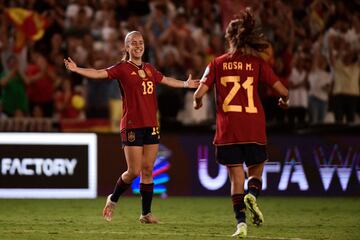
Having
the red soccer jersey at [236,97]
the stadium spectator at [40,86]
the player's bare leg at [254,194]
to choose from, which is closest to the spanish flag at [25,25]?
the stadium spectator at [40,86]

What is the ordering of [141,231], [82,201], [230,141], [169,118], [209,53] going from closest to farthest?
1. [230,141]
2. [141,231]
3. [82,201]
4. [169,118]
5. [209,53]

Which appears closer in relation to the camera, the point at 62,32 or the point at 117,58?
the point at 117,58

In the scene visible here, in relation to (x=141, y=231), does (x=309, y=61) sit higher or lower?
higher

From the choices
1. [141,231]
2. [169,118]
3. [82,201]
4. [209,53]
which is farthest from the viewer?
[209,53]

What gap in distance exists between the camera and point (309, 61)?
60.1 ft

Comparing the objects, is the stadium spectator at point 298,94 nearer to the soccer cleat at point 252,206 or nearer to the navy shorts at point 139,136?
the navy shorts at point 139,136

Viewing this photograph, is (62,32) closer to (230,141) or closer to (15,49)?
(15,49)

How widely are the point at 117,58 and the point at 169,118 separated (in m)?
1.56

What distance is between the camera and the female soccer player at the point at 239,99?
9.52m

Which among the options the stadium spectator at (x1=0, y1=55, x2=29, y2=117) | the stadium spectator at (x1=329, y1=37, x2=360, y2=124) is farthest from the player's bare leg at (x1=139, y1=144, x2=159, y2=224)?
the stadium spectator at (x1=329, y1=37, x2=360, y2=124)

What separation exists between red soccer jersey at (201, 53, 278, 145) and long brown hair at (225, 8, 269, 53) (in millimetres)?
111

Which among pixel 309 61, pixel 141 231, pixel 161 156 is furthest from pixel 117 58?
pixel 141 231

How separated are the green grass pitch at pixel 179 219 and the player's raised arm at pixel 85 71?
5.94ft

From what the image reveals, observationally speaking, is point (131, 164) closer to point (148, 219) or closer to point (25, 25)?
point (148, 219)
